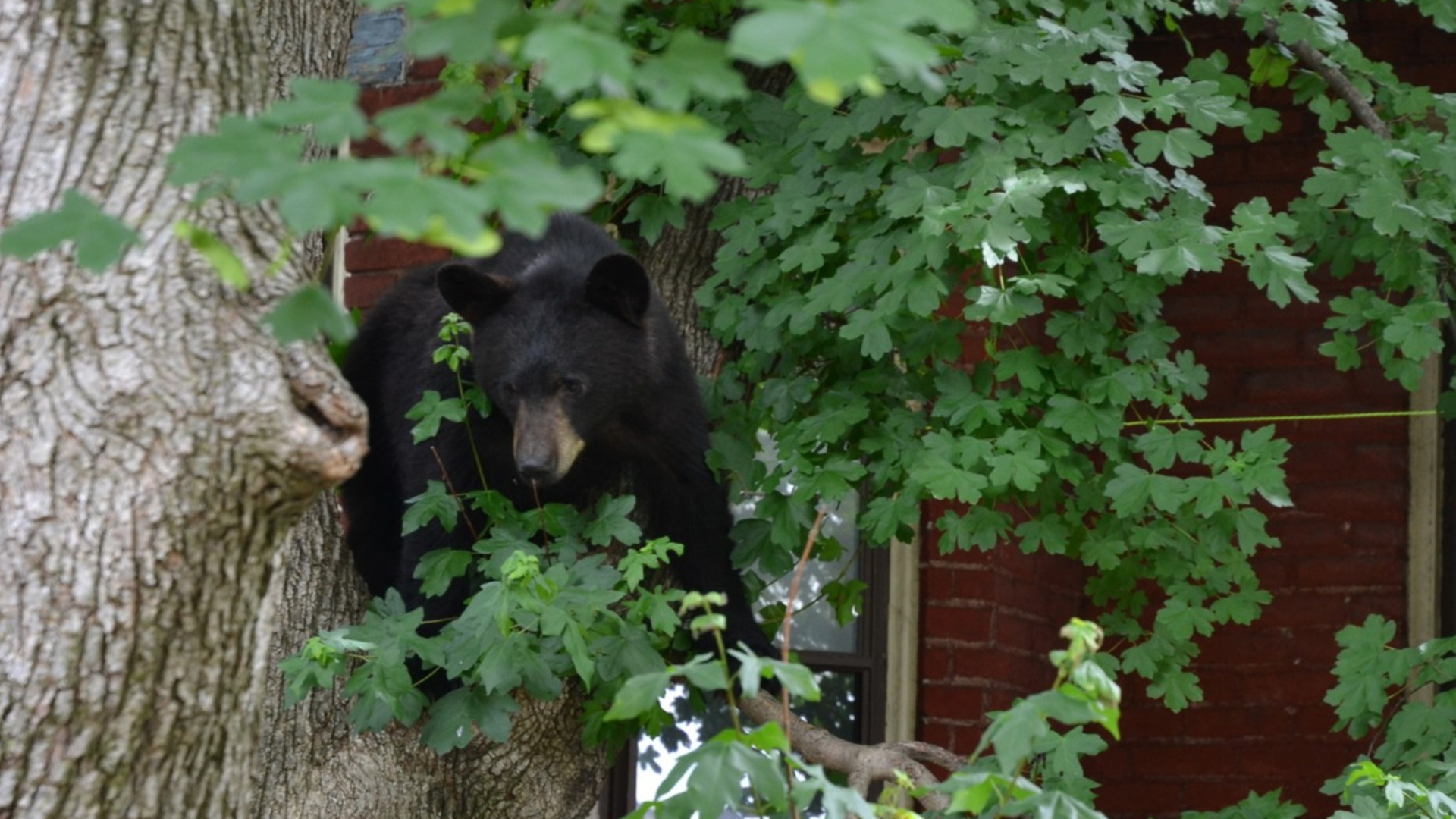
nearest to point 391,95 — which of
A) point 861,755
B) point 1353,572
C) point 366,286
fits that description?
point 366,286

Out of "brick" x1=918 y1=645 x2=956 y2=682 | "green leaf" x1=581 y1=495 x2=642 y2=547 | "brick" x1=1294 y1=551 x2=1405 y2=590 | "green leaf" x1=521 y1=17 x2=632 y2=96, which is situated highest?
"green leaf" x1=521 y1=17 x2=632 y2=96

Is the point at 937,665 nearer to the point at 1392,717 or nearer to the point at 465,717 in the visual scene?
the point at 1392,717

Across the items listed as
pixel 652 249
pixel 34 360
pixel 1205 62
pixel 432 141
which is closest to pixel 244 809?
pixel 34 360

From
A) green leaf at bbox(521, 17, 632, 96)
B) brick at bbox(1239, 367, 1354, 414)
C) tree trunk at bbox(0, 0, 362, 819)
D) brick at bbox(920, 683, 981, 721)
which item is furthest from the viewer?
brick at bbox(1239, 367, 1354, 414)

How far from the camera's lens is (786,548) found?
393cm

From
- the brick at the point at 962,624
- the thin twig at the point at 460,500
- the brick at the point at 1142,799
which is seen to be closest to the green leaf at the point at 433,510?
the thin twig at the point at 460,500

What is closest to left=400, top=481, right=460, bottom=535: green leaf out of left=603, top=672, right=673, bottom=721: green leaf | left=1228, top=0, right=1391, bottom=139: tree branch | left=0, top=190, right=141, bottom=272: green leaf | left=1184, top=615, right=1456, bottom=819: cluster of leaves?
left=603, top=672, right=673, bottom=721: green leaf

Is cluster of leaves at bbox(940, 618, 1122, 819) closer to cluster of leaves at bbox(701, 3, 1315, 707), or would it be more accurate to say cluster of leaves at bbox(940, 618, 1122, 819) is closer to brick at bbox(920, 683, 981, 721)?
cluster of leaves at bbox(701, 3, 1315, 707)

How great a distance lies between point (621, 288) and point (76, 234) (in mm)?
2410

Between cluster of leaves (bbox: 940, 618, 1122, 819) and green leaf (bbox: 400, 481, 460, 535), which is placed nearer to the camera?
cluster of leaves (bbox: 940, 618, 1122, 819)

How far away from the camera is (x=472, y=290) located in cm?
413

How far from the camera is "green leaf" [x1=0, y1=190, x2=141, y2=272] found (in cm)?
169

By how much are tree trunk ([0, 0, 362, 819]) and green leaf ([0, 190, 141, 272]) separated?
1.56 feet

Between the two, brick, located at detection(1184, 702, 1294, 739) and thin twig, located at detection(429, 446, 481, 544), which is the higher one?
thin twig, located at detection(429, 446, 481, 544)
